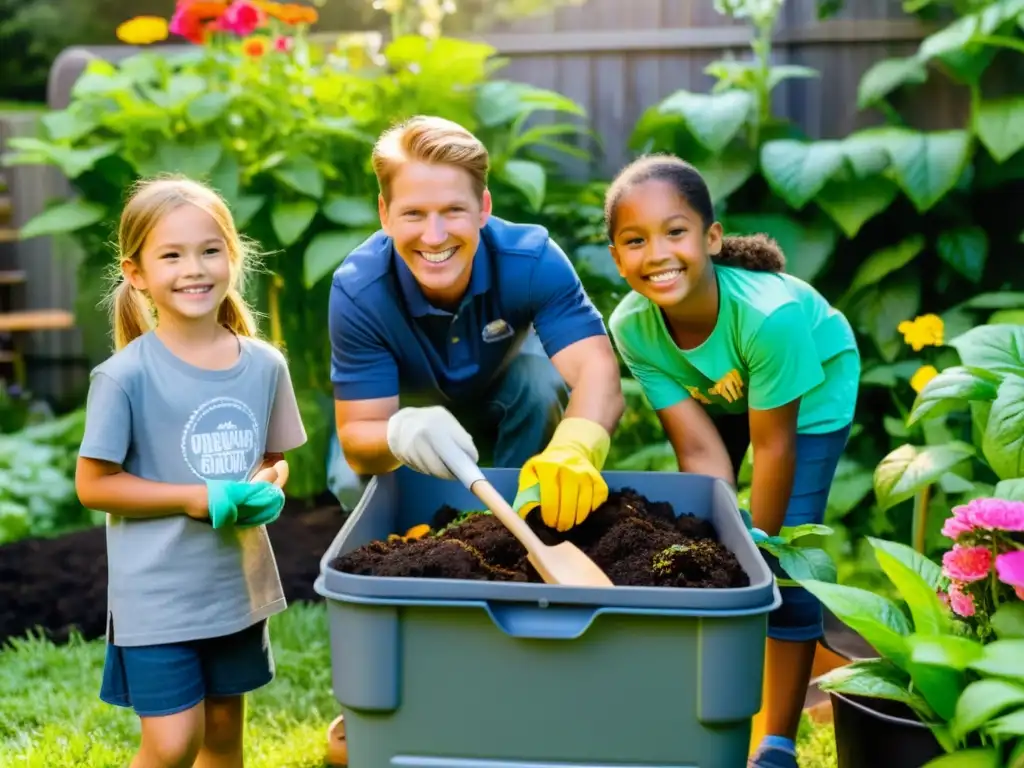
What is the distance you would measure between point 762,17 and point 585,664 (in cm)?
290

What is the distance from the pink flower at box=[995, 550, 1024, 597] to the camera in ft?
5.09

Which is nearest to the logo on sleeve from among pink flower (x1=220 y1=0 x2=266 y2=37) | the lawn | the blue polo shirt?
the blue polo shirt

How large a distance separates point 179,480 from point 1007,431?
137 cm

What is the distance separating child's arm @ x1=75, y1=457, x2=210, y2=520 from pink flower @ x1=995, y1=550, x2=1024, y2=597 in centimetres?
112

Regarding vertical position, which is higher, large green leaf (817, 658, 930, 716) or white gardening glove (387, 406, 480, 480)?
white gardening glove (387, 406, 480, 480)

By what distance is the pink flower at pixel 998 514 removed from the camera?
5.24ft

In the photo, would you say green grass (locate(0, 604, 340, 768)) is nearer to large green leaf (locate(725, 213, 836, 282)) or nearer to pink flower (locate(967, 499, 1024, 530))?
pink flower (locate(967, 499, 1024, 530))

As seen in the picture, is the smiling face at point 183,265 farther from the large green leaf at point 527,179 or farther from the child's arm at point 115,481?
the large green leaf at point 527,179

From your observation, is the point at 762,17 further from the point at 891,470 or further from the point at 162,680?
the point at 162,680

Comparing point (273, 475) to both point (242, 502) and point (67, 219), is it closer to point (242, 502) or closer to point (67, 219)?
point (242, 502)

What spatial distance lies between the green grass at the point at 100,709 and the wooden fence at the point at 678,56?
7.49ft

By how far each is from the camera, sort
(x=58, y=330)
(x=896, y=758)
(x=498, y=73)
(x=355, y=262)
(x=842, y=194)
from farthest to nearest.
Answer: (x=58, y=330)
(x=498, y=73)
(x=842, y=194)
(x=355, y=262)
(x=896, y=758)

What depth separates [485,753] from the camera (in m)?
1.40

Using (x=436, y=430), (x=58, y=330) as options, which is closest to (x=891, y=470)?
(x=436, y=430)
